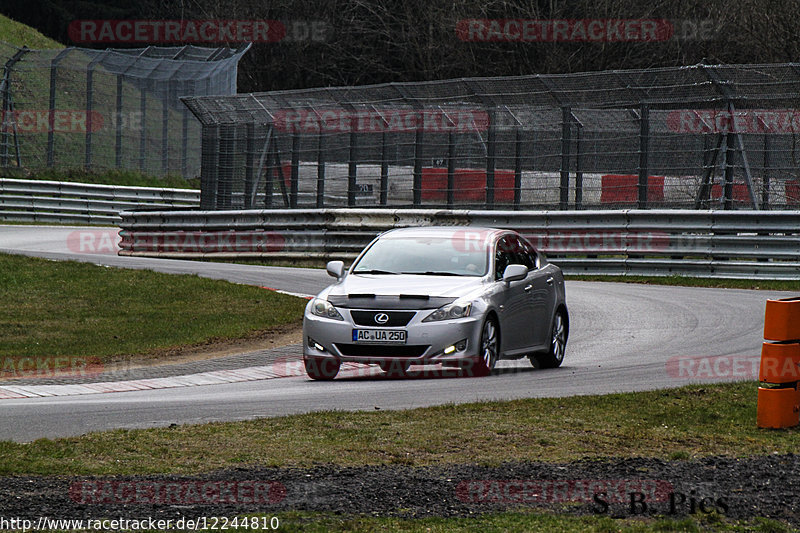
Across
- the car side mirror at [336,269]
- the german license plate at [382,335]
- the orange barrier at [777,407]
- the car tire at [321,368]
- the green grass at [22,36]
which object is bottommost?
the car tire at [321,368]

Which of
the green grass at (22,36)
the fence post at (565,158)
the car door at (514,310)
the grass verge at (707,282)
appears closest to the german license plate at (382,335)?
the car door at (514,310)

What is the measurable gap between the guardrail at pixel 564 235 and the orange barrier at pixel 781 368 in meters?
12.1

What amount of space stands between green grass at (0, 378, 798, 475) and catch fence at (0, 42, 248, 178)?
93.0 ft

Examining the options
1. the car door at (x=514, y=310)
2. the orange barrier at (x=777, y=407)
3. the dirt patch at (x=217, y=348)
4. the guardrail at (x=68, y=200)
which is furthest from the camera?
the guardrail at (x=68, y=200)

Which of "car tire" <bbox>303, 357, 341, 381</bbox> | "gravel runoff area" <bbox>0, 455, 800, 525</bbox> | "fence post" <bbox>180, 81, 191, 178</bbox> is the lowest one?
"car tire" <bbox>303, 357, 341, 381</bbox>

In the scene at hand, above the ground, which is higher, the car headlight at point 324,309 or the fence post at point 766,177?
the fence post at point 766,177

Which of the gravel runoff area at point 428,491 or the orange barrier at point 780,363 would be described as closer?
the gravel runoff area at point 428,491

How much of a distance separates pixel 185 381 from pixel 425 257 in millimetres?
2575

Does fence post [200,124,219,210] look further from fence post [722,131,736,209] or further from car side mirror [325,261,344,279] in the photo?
car side mirror [325,261,344,279]

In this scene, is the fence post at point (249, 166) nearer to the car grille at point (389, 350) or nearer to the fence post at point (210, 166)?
the fence post at point (210, 166)

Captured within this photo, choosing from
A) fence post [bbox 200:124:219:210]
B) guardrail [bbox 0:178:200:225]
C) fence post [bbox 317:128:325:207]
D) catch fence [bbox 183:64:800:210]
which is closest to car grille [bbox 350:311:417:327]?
catch fence [bbox 183:64:800:210]

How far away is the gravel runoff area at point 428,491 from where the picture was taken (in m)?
5.85

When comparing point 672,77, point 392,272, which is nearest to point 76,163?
point 672,77

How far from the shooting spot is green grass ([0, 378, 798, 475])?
715 centimetres
